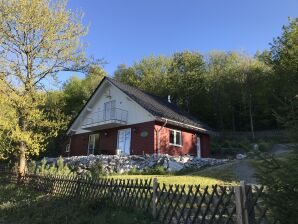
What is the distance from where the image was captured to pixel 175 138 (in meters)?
29.1

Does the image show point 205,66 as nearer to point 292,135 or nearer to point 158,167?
point 158,167

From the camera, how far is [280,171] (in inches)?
172

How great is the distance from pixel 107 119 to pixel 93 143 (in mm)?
4806

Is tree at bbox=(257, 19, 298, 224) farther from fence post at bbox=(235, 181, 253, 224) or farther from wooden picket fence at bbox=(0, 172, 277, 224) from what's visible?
fence post at bbox=(235, 181, 253, 224)

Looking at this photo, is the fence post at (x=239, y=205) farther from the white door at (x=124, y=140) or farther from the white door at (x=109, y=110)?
the white door at (x=109, y=110)

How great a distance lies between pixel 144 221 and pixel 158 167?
12.0 m

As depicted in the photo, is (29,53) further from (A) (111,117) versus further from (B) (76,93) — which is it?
(B) (76,93)

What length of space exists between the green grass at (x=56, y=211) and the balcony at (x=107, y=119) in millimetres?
15894

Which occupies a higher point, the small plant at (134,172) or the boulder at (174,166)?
the boulder at (174,166)

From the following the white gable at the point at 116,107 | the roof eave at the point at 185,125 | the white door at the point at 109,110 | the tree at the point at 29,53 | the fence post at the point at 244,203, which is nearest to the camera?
the fence post at the point at 244,203

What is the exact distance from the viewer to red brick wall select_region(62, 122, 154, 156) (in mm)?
27250

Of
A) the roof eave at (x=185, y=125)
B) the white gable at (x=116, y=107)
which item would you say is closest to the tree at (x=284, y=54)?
the roof eave at (x=185, y=125)

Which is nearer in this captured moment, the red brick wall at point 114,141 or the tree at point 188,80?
the red brick wall at point 114,141

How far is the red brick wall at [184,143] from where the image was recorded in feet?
90.6
